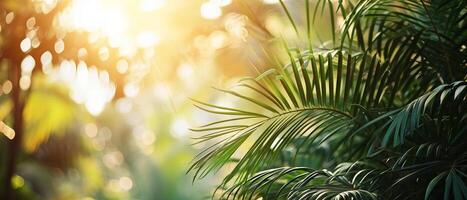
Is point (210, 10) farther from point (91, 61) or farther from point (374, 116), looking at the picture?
point (374, 116)

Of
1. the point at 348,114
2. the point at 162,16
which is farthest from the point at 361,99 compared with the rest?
the point at 162,16

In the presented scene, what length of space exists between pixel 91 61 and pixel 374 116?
9.74 feet

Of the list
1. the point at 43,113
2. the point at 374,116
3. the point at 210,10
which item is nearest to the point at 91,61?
the point at 210,10

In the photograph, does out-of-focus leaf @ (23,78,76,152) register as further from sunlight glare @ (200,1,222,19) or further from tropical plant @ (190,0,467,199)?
tropical plant @ (190,0,467,199)

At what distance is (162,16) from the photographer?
20.4 feet

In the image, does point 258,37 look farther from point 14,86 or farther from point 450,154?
point 14,86

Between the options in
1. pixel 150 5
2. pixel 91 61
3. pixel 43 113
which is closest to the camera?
pixel 91 61

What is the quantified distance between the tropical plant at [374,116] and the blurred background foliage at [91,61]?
0.69 ft

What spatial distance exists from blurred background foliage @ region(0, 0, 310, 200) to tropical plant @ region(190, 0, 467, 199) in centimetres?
21

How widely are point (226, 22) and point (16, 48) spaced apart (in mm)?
1557

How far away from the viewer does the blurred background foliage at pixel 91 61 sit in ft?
16.0

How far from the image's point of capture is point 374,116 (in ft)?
8.50

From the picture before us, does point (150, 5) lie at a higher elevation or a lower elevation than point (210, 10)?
higher

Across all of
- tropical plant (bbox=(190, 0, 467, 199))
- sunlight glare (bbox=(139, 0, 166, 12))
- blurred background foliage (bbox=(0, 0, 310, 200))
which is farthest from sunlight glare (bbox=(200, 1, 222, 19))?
tropical plant (bbox=(190, 0, 467, 199))
